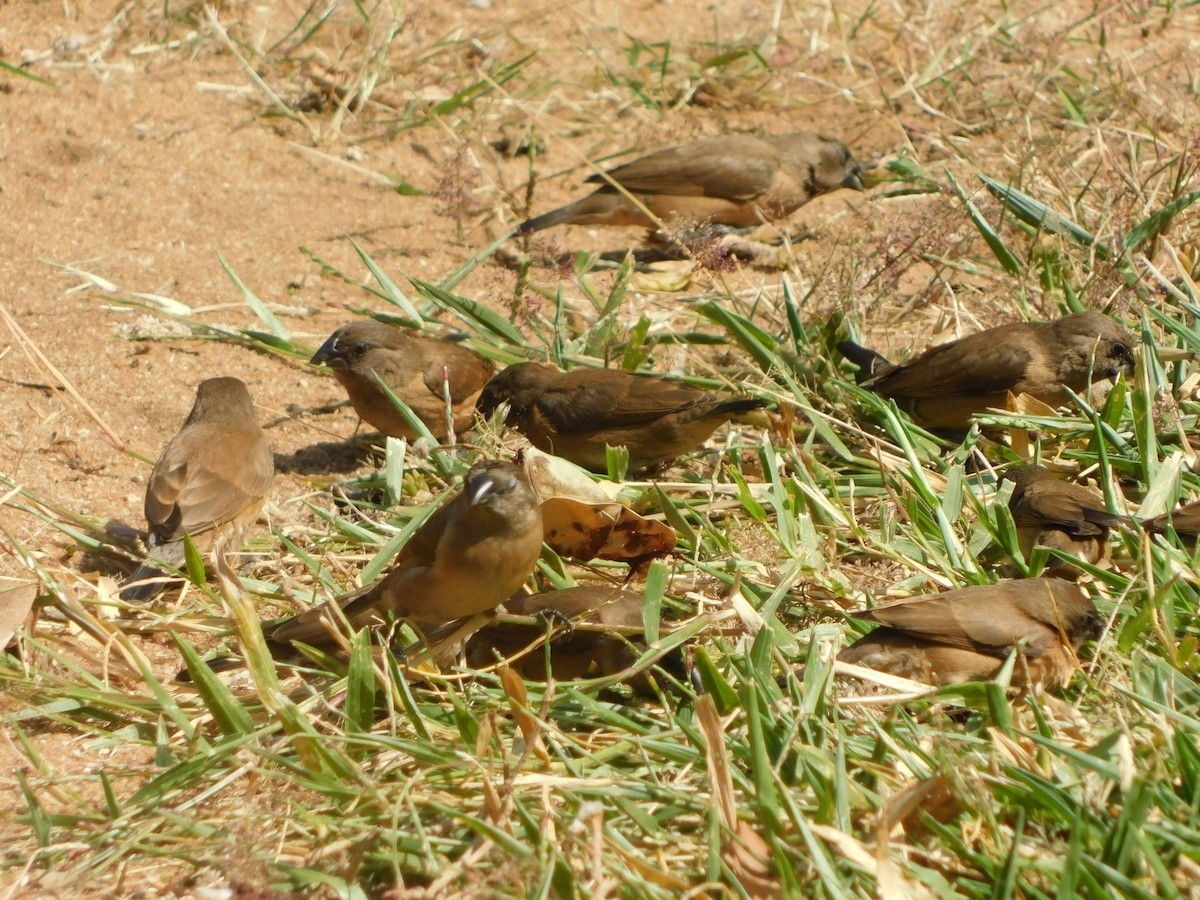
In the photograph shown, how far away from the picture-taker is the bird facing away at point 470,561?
4215 mm

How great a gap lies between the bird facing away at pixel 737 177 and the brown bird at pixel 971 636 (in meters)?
4.50

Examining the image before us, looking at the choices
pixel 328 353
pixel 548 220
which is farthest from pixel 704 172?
pixel 328 353

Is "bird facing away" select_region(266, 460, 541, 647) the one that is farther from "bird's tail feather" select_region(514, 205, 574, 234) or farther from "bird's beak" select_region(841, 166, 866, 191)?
"bird's beak" select_region(841, 166, 866, 191)

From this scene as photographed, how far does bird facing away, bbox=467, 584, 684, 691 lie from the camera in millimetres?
4281

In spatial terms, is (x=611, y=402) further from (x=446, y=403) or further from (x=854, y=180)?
(x=854, y=180)

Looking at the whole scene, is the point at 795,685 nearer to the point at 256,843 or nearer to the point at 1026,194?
the point at 256,843

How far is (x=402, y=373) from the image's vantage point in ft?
21.1

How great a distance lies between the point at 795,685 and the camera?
3.75 m

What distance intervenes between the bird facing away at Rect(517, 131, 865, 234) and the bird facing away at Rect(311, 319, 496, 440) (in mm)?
2123

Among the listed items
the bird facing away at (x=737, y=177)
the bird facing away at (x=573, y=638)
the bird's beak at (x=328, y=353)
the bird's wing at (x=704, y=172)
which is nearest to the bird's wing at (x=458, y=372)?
the bird's beak at (x=328, y=353)

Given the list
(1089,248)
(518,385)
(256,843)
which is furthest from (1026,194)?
(256,843)

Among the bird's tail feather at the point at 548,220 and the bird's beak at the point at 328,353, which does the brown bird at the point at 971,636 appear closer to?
the bird's beak at the point at 328,353

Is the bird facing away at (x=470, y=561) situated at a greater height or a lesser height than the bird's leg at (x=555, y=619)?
greater

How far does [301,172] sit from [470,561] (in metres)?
4.94
